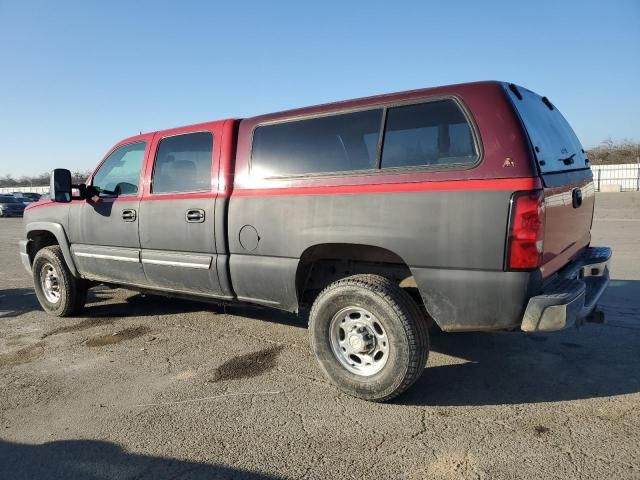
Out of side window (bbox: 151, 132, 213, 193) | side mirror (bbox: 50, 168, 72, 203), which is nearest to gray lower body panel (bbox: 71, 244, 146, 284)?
side mirror (bbox: 50, 168, 72, 203)

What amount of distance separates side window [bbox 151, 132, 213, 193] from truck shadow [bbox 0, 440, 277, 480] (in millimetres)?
2207

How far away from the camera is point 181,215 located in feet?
14.3

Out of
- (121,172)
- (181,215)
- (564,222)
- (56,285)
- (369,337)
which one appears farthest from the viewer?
(56,285)

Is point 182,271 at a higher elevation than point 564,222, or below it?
below

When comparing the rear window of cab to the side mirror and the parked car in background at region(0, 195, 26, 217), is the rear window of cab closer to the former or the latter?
the side mirror

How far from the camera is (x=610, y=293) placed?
5945 millimetres

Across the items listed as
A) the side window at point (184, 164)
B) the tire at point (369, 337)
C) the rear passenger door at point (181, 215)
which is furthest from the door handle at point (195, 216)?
the tire at point (369, 337)

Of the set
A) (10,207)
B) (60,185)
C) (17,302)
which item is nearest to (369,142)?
(60,185)

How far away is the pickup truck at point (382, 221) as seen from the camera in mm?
2896

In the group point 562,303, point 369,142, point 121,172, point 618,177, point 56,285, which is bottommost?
point 56,285

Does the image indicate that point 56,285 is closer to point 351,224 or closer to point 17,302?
point 17,302

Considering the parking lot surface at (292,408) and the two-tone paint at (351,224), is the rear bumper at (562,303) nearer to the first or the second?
the two-tone paint at (351,224)

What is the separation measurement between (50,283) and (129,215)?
2001 millimetres

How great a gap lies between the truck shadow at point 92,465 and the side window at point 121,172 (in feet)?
8.64
